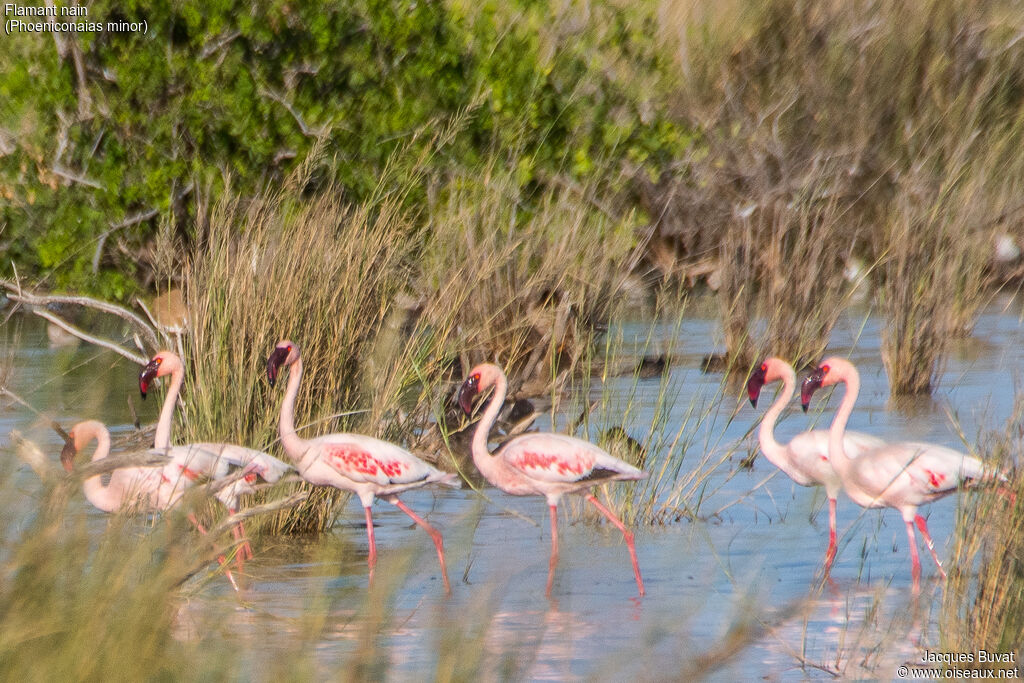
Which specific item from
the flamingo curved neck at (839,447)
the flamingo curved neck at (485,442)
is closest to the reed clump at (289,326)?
the flamingo curved neck at (485,442)

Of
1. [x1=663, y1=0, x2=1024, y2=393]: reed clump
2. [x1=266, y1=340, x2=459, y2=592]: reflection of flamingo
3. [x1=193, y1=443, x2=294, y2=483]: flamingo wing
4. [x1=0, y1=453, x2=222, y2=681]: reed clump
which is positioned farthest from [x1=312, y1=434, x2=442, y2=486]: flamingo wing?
[x1=663, y1=0, x2=1024, y2=393]: reed clump

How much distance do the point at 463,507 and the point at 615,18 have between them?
7.00 m

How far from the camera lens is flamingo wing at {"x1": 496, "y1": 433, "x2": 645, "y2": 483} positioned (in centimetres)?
643

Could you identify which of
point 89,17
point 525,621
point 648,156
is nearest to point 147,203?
point 89,17

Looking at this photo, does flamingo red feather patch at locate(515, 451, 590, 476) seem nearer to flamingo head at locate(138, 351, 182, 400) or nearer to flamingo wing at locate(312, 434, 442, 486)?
flamingo wing at locate(312, 434, 442, 486)

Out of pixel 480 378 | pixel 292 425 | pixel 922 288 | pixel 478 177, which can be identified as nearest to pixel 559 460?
pixel 480 378

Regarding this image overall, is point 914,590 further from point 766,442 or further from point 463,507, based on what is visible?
point 463,507

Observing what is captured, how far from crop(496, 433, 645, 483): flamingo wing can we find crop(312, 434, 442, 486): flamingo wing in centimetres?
40

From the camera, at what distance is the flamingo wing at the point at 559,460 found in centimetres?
643

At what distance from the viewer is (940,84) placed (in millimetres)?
16734

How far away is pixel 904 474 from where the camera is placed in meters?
6.10

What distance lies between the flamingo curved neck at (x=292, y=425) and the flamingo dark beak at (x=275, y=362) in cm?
6

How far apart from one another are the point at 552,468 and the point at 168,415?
68.4 inches

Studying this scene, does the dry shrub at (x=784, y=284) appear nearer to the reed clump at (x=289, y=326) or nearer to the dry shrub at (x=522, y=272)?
the dry shrub at (x=522, y=272)
